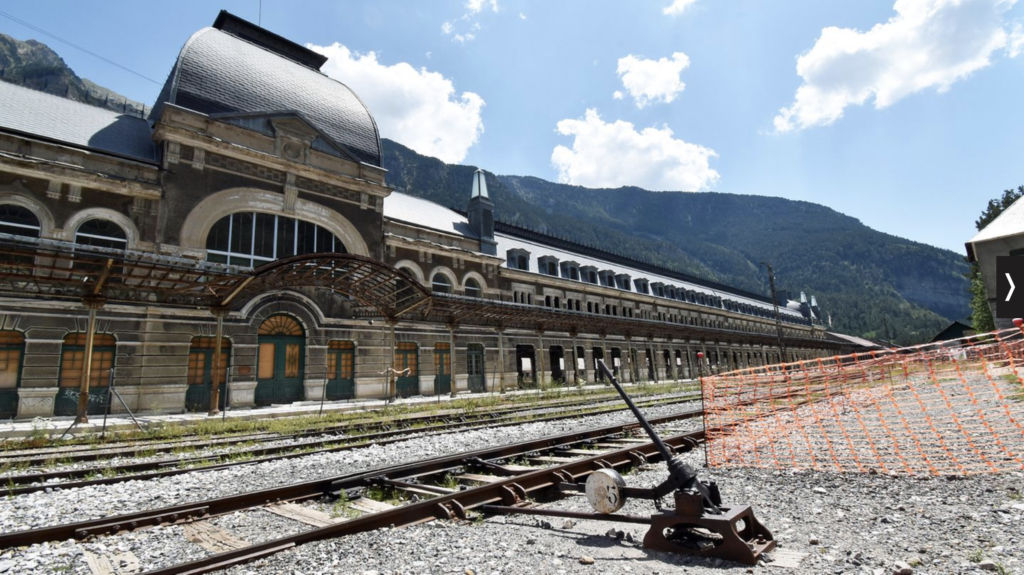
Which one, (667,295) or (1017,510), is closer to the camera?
(1017,510)

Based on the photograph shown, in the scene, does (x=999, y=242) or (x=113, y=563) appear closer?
(x=113, y=563)

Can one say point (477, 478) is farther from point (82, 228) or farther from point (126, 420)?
point (82, 228)

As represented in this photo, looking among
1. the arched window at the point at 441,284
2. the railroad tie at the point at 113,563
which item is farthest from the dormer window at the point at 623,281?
the railroad tie at the point at 113,563

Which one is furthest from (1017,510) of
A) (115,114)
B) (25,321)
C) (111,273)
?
(115,114)

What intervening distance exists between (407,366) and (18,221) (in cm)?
1773

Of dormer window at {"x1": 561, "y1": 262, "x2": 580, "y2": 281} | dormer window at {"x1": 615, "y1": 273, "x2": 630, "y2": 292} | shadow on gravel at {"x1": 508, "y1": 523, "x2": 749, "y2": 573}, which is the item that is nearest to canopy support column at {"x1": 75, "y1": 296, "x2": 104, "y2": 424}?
shadow on gravel at {"x1": 508, "y1": 523, "x2": 749, "y2": 573}

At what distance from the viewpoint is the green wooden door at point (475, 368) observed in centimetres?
3203

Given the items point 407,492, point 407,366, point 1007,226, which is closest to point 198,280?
point 407,366

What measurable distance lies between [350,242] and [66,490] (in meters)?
20.3

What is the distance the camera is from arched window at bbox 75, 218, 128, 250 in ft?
63.6

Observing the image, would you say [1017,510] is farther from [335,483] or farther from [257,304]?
[257,304]

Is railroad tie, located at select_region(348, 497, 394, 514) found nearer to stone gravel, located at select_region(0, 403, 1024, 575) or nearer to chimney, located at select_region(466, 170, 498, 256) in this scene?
stone gravel, located at select_region(0, 403, 1024, 575)

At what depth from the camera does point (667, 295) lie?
5666 centimetres

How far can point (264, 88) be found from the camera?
25594 mm
